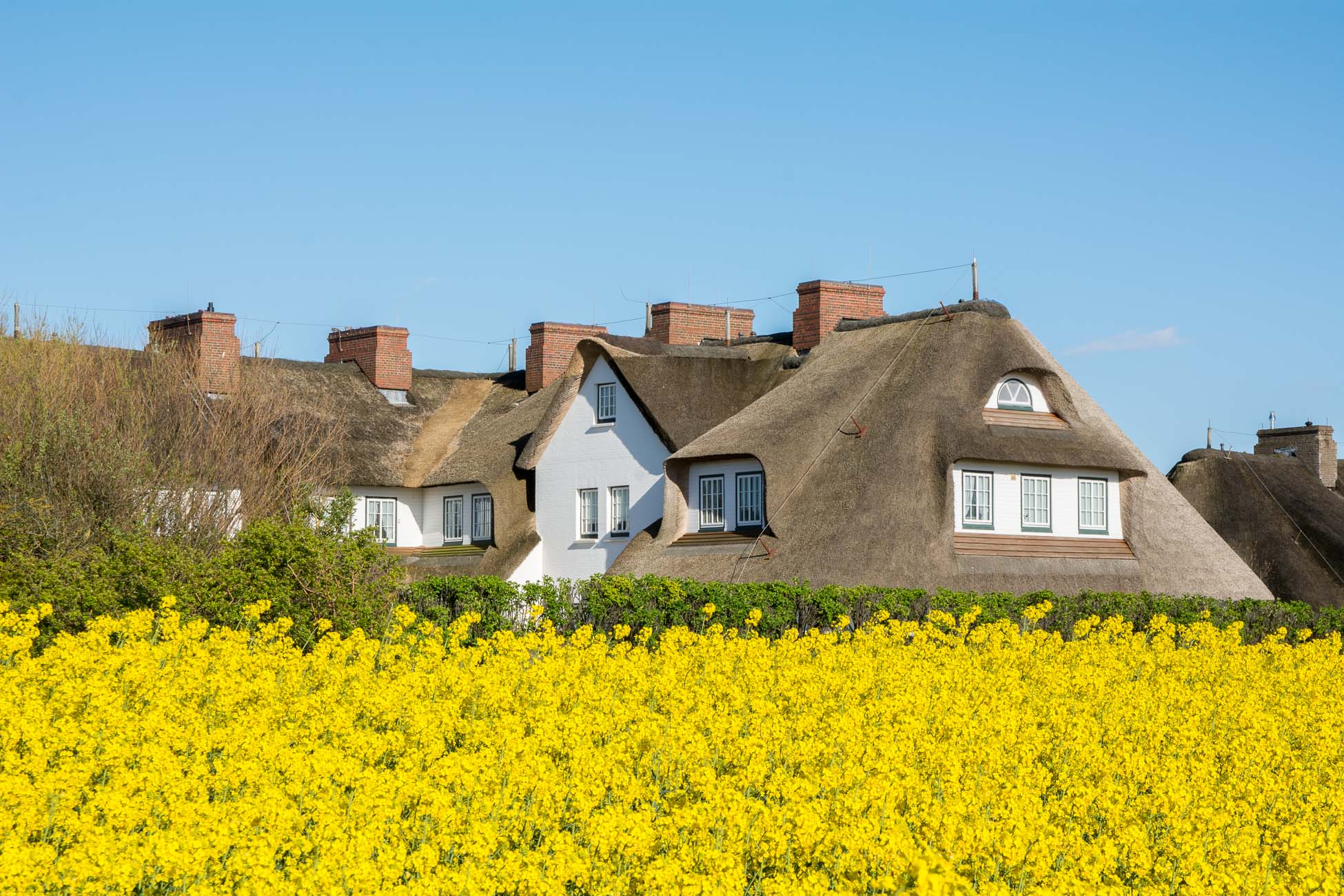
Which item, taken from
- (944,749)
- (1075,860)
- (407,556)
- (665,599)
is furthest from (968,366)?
(1075,860)

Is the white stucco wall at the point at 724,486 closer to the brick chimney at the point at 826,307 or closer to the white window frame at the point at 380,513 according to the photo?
the brick chimney at the point at 826,307

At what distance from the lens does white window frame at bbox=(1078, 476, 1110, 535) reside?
91.2 ft

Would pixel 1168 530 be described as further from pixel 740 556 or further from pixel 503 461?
pixel 503 461

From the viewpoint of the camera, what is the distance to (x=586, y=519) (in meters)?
32.3

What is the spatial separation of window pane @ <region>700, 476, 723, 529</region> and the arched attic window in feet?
17.9

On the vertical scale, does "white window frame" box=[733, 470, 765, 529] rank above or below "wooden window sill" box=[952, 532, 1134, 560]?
above

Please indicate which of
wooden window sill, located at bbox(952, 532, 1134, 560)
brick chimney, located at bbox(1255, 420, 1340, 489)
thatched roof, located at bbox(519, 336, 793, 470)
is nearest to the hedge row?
wooden window sill, located at bbox(952, 532, 1134, 560)

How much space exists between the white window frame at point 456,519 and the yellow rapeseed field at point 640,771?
21.3 m

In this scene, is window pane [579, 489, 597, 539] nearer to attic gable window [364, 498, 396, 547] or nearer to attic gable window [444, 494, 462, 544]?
attic gable window [444, 494, 462, 544]

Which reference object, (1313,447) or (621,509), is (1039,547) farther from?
(1313,447)

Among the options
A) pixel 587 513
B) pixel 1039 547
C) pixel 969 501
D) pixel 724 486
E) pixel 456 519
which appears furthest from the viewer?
pixel 456 519

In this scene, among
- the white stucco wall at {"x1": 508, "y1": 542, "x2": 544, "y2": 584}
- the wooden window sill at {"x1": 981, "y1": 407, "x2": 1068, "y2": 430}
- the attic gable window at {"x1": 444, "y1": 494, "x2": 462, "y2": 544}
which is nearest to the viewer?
the wooden window sill at {"x1": 981, "y1": 407, "x2": 1068, "y2": 430}

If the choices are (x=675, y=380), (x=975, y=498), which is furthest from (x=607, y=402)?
(x=975, y=498)

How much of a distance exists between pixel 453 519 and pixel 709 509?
32.0 feet
